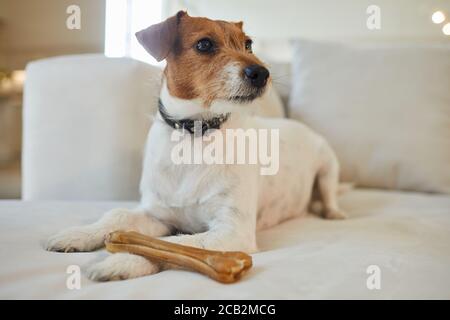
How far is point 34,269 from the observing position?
2.58 ft

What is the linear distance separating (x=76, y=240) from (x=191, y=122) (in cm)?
39

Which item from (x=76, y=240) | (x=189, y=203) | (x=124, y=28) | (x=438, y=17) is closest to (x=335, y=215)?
(x=189, y=203)

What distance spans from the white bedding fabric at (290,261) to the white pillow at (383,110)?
17.1 inches

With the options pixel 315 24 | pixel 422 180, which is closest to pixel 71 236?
pixel 422 180

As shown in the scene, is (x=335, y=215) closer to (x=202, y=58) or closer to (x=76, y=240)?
(x=202, y=58)

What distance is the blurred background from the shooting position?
67.1 inches

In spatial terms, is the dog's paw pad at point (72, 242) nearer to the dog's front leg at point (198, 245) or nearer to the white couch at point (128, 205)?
the white couch at point (128, 205)

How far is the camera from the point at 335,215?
1.50 m

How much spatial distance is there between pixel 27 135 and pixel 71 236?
856 millimetres

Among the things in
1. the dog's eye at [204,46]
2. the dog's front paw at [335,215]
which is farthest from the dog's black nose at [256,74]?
the dog's front paw at [335,215]

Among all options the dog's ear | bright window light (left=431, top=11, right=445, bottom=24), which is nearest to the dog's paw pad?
the dog's ear

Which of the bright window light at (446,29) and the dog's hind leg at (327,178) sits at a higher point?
the bright window light at (446,29)

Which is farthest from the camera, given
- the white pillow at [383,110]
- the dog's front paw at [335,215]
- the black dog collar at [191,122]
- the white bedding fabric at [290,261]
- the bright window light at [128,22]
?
the white pillow at [383,110]

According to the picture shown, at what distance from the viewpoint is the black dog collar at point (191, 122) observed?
3.51 feet
